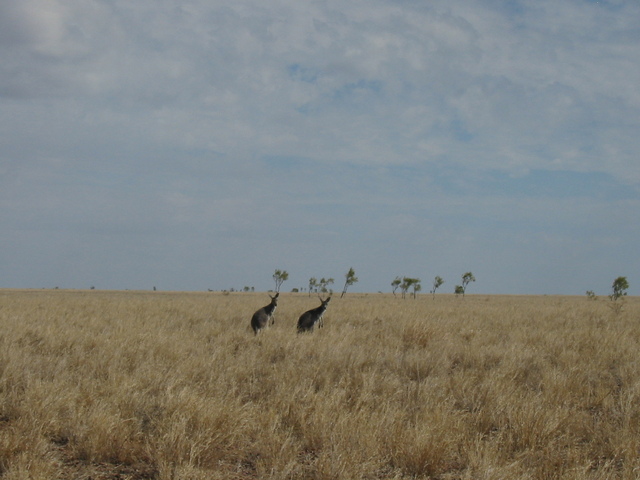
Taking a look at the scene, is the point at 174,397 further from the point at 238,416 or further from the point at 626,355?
the point at 626,355

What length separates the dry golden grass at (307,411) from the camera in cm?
414

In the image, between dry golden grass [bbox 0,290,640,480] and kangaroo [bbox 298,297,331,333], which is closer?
dry golden grass [bbox 0,290,640,480]

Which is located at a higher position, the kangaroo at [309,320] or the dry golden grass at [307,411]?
the kangaroo at [309,320]

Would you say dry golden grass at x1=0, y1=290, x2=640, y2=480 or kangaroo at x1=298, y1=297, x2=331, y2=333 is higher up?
kangaroo at x1=298, y1=297, x2=331, y2=333

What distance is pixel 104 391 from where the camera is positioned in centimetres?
579

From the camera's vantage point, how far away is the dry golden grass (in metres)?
4.14

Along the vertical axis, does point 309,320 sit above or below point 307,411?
above

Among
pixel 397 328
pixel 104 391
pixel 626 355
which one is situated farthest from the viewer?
pixel 397 328

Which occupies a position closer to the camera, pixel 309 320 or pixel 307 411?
pixel 307 411

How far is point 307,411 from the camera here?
212 inches

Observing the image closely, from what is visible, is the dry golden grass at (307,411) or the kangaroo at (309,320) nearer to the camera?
the dry golden grass at (307,411)

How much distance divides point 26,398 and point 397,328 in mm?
8638

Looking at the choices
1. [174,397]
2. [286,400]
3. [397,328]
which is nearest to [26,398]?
[174,397]

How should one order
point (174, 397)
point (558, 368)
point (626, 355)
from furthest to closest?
point (626, 355) → point (558, 368) → point (174, 397)
